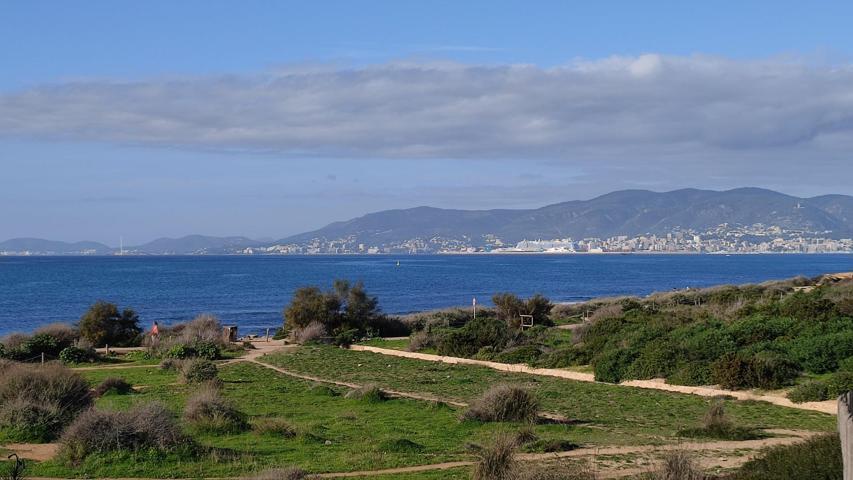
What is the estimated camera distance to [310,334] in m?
43.9

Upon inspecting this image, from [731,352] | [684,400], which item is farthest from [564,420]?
[731,352]

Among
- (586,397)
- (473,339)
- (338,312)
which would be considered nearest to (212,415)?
(586,397)

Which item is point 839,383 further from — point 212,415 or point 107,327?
point 107,327

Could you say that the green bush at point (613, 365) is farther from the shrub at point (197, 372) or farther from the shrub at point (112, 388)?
the shrub at point (112, 388)

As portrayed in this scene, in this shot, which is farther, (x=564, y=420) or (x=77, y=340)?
(x=77, y=340)

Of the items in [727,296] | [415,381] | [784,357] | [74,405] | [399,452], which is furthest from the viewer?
[727,296]

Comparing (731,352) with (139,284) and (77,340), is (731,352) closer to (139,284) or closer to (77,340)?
(77,340)

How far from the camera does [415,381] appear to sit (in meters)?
28.9

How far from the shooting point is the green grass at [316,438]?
14.1 metres

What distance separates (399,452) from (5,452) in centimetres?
700

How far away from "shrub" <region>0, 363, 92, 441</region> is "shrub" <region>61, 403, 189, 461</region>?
2.49 m

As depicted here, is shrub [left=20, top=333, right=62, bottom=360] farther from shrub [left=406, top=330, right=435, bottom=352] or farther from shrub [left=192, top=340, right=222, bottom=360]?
shrub [left=406, top=330, right=435, bottom=352]

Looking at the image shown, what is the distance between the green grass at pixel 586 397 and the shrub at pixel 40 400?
33.5 feet

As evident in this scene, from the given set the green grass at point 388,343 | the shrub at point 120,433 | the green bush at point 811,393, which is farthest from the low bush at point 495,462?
the green grass at point 388,343
